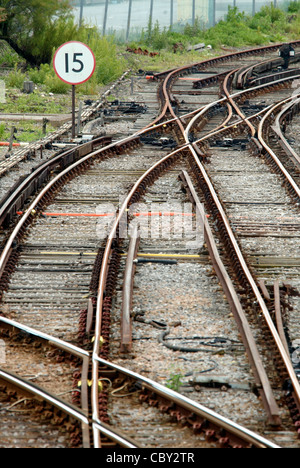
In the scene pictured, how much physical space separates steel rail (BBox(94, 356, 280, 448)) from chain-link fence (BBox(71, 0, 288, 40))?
1233 inches

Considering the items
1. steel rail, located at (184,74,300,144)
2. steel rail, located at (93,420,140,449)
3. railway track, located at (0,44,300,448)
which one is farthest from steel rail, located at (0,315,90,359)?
steel rail, located at (184,74,300,144)

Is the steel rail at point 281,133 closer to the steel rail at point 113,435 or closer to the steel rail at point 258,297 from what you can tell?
the steel rail at point 258,297

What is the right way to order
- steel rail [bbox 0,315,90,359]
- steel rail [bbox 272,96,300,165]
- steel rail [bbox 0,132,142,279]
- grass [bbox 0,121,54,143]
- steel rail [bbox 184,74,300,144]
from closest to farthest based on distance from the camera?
steel rail [bbox 0,315,90,359] < steel rail [bbox 0,132,142,279] < steel rail [bbox 272,96,300,165] < grass [bbox 0,121,54,143] < steel rail [bbox 184,74,300,144]

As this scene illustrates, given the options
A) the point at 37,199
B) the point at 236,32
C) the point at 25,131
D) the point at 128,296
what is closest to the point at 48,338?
the point at 128,296

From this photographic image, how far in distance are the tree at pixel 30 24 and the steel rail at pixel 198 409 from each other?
2306cm

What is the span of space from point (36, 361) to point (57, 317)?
85cm

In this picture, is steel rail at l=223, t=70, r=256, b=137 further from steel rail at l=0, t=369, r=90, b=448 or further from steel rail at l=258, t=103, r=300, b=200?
steel rail at l=0, t=369, r=90, b=448

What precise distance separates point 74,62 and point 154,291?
29.7 ft

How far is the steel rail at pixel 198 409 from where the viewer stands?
480cm

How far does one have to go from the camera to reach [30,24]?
2698 centimetres

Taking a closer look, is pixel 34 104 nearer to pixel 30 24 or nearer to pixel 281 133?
pixel 30 24

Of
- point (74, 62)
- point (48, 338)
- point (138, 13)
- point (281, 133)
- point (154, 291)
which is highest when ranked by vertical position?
point (138, 13)

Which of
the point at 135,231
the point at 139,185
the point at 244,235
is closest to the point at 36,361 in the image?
the point at 135,231

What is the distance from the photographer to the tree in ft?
87.3
